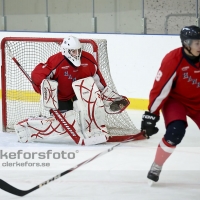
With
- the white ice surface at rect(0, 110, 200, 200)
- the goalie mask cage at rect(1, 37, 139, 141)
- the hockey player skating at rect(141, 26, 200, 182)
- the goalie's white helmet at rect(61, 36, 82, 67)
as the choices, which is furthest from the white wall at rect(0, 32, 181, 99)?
the hockey player skating at rect(141, 26, 200, 182)

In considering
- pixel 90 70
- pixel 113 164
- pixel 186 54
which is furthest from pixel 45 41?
pixel 186 54

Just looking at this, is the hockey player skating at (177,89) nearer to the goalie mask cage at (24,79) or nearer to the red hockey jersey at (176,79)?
the red hockey jersey at (176,79)

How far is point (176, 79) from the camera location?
3.75 metres

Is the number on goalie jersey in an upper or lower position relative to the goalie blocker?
upper

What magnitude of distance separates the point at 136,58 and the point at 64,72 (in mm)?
1866

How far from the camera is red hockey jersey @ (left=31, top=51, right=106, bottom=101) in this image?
17.2 ft

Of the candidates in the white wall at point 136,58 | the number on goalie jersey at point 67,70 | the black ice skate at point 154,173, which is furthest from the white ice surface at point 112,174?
the white wall at point 136,58

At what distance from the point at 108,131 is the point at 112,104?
0.35 metres

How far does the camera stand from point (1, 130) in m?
6.01

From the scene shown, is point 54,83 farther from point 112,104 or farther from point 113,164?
point 113,164

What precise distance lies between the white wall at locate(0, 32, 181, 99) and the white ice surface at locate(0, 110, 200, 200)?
152 cm

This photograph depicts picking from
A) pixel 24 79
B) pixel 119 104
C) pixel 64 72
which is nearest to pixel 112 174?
pixel 119 104

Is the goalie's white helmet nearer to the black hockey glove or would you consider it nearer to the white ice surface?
the white ice surface

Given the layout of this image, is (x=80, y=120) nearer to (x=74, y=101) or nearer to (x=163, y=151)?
(x=74, y=101)
